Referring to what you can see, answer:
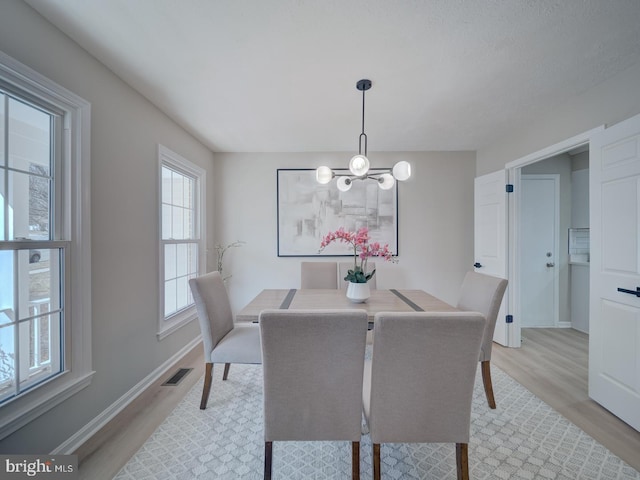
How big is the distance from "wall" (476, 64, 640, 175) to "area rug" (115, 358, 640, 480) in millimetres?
2182

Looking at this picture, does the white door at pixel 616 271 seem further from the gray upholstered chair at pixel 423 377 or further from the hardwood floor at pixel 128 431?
the hardwood floor at pixel 128 431

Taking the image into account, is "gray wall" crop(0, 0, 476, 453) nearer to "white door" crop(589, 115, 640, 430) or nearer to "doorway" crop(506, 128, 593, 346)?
"doorway" crop(506, 128, 593, 346)

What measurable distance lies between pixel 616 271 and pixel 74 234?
349 cm

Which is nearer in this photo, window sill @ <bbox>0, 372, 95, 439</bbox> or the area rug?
window sill @ <bbox>0, 372, 95, 439</bbox>

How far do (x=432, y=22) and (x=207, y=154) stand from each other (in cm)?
286

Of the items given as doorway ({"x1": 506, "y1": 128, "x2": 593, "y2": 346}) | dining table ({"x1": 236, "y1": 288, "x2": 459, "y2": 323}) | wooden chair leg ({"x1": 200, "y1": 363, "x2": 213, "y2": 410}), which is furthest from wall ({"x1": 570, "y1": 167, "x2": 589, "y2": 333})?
wooden chair leg ({"x1": 200, "y1": 363, "x2": 213, "y2": 410})

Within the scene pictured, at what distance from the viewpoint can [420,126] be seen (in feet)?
9.12

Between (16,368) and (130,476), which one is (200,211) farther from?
(130,476)

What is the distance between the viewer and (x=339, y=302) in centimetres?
207

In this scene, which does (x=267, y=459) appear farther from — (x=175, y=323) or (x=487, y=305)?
(x=175, y=323)

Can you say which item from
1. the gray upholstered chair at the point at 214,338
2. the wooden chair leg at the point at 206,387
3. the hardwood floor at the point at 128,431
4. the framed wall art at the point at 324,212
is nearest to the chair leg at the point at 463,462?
the gray upholstered chair at the point at 214,338

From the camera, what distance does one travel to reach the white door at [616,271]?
1.69 meters

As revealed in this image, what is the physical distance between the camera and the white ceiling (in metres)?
1.35

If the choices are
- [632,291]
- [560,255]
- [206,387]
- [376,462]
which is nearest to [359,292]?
[376,462]
